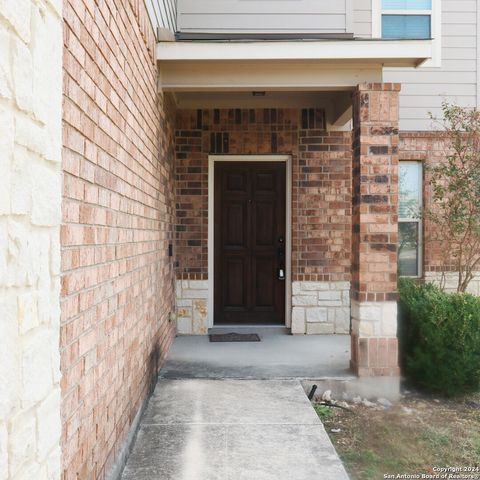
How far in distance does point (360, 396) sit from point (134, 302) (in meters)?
2.38

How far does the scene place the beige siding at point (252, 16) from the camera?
635 centimetres

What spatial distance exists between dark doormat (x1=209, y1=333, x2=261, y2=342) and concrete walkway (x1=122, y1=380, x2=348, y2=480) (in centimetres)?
180

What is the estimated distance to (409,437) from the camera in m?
4.12

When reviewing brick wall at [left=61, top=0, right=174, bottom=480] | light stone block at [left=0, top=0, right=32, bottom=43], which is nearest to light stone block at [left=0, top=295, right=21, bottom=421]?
light stone block at [left=0, top=0, right=32, bottom=43]

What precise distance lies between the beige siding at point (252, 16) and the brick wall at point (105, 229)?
6.93ft

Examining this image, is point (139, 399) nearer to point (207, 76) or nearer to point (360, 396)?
point (360, 396)

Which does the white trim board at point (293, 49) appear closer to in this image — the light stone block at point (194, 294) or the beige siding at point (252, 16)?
the beige siding at point (252, 16)

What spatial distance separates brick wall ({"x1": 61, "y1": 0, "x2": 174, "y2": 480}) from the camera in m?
2.09

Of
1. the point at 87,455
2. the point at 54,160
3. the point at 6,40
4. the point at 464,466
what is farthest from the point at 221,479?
the point at 6,40

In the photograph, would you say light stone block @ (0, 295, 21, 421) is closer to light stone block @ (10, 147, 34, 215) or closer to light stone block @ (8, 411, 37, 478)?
light stone block @ (8, 411, 37, 478)

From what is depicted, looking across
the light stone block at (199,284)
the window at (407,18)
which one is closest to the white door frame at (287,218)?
the light stone block at (199,284)

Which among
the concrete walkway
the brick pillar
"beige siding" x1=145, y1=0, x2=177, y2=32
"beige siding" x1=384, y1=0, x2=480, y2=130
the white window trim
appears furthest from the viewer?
"beige siding" x1=384, y1=0, x2=480, y2=130

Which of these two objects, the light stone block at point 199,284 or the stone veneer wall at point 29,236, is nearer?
the stone veneer wall at point 29,236

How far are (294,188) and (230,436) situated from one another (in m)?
3.99
